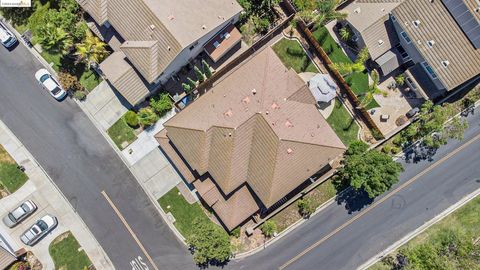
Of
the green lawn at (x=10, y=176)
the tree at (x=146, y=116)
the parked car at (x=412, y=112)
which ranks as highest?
the green lawn at (x=10, y=176)

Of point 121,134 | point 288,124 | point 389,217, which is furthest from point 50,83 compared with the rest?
point 389,217

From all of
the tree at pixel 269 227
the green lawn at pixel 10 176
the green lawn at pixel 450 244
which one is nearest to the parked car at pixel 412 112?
the green lawn at pixel 450 244

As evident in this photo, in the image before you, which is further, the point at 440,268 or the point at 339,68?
the point at 339,68

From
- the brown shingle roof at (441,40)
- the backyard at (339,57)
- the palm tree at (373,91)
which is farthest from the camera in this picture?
the backyard at (339,57)

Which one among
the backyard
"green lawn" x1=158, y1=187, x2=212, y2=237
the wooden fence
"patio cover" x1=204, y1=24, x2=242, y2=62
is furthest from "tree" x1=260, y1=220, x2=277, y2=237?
"patio cover" x1=204, y1=24, x2=242, y2=62

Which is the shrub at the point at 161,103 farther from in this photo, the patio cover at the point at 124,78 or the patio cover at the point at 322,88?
the patio cover at the point at 322,88

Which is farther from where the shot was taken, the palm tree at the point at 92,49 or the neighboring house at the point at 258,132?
the palm tree at the point at 92,49

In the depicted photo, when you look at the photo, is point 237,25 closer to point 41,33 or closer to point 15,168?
point 41,33

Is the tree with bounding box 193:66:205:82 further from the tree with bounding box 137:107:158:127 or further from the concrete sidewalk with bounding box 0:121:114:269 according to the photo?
the concrete sidewalk with bounding box 0:121:114:269

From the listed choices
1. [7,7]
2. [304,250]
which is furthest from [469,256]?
[7,7]
